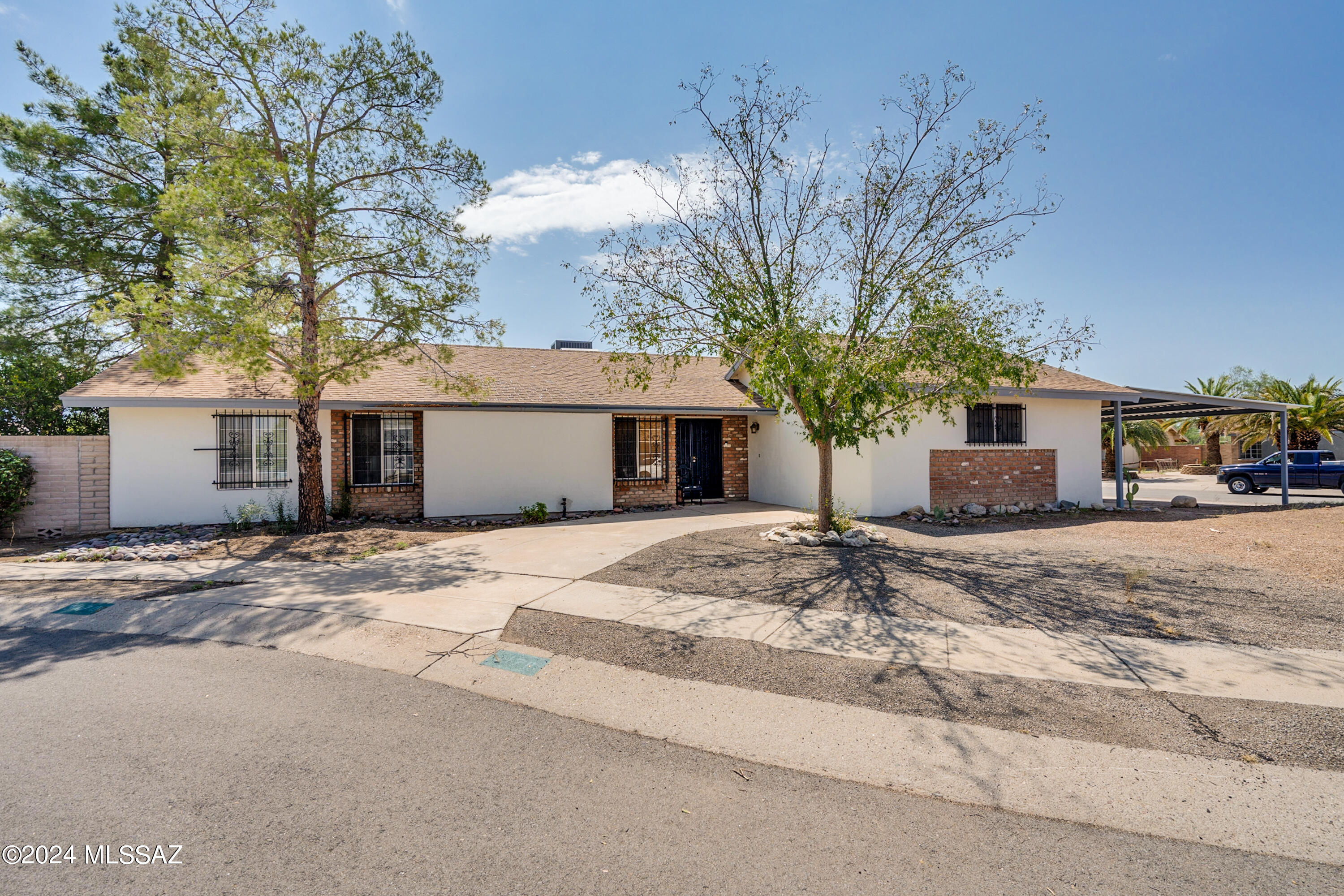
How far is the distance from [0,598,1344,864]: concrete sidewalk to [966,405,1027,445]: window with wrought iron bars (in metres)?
11.2

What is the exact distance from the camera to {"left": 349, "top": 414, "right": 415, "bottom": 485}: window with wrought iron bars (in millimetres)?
13383

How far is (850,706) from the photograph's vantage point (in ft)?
14.2

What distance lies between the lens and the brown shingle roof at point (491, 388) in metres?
11.9

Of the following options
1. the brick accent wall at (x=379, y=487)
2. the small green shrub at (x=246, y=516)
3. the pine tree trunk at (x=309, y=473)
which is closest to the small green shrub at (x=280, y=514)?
the small green shrub at (x=246, y=516)

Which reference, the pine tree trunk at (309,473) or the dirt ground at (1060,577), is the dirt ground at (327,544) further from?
the dirt ground at (1060,577)

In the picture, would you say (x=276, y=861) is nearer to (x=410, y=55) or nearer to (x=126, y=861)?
(x=126, y=861)

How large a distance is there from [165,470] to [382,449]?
377 centimetres

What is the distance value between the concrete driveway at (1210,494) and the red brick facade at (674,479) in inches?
342

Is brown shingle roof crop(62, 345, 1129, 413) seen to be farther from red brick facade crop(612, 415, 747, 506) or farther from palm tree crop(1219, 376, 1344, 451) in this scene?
palm tree crop(1219, 376, 1344, 451)

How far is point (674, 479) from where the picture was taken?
15.6 metres

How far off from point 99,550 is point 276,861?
10.0 m

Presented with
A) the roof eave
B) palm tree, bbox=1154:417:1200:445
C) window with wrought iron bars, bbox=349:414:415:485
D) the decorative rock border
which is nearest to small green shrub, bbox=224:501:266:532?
window with wrought iron bars, bbox=349:414:415:485

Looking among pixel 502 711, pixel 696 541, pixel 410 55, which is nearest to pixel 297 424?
pixel 410 55

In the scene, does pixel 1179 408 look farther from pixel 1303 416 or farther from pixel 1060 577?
pixel 1060 577
